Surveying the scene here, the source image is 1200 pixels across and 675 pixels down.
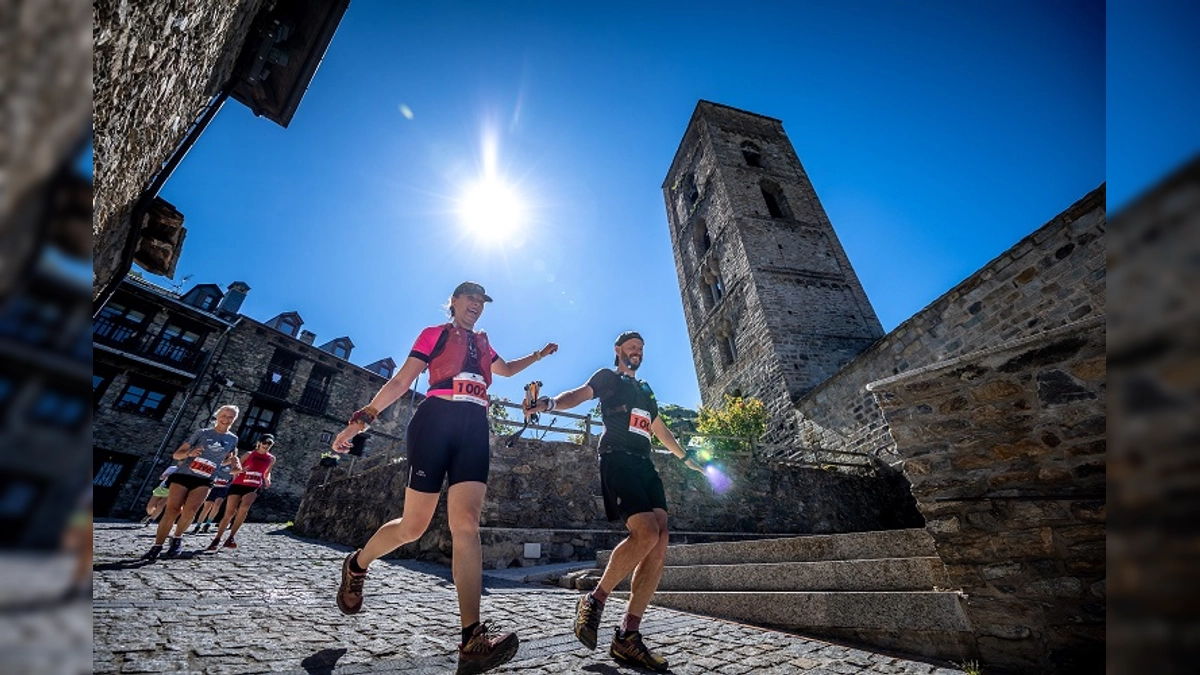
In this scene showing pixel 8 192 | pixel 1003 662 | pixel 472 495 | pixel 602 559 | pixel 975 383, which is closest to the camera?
pixel 8 192

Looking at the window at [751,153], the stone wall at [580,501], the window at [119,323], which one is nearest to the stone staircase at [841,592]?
the stone wall at [580,501]

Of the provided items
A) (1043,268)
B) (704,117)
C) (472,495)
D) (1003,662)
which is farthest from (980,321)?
(704,117)

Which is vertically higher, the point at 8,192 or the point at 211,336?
the point at 211,336

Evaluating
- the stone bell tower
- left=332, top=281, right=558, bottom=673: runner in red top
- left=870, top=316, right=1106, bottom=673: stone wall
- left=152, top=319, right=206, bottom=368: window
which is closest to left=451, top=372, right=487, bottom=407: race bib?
left=332, top=281, right=558, bottom=673: runner in red top

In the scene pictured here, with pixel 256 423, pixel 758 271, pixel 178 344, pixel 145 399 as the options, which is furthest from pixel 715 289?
pixel 145 399

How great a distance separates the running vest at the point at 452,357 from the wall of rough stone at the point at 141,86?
1666 mm

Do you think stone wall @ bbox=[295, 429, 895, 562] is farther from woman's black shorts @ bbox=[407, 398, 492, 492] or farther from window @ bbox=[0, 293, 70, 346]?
window @ bbox=[0, 293, 70, 346]

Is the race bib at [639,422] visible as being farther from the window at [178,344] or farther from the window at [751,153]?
the window at [178,344]

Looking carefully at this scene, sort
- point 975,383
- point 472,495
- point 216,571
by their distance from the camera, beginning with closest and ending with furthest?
point 472,495, point 975,383, point 216,571

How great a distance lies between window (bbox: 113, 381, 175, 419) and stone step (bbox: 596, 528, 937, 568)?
23.7m

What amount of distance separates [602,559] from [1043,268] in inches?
341

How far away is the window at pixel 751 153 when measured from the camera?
21680 millimetres

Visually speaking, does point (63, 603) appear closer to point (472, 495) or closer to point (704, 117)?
point (472, 495)

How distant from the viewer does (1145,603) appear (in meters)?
0.45
